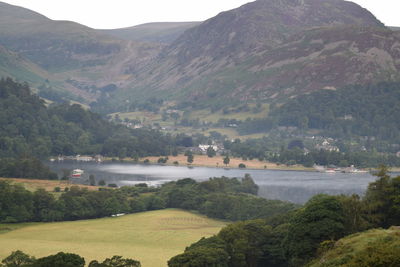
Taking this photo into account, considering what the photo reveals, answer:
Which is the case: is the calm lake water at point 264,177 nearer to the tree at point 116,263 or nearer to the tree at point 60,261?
the tree at point 116,263

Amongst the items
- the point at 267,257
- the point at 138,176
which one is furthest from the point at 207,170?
the point at 267,257

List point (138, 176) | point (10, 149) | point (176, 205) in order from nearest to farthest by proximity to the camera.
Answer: point (176, 205), point (138, 176), point (10, 149)

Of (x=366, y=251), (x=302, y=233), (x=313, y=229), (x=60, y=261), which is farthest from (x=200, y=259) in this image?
(x=366, y=251)

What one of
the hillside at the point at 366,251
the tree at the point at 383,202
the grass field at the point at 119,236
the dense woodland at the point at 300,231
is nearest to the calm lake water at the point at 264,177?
the grass field at the point at 119,236

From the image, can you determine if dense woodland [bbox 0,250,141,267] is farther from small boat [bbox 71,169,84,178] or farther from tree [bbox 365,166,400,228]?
small boat [bbox 71,169,84,178]

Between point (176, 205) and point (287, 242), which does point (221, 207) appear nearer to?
point (176, 205)

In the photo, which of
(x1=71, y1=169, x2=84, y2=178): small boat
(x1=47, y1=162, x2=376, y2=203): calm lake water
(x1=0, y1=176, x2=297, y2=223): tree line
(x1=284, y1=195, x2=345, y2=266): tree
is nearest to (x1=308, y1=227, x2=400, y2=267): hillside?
(x1=284, y1=195, x2=345, y2=266): tree

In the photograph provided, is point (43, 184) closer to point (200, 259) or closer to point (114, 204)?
point (114, 204)
